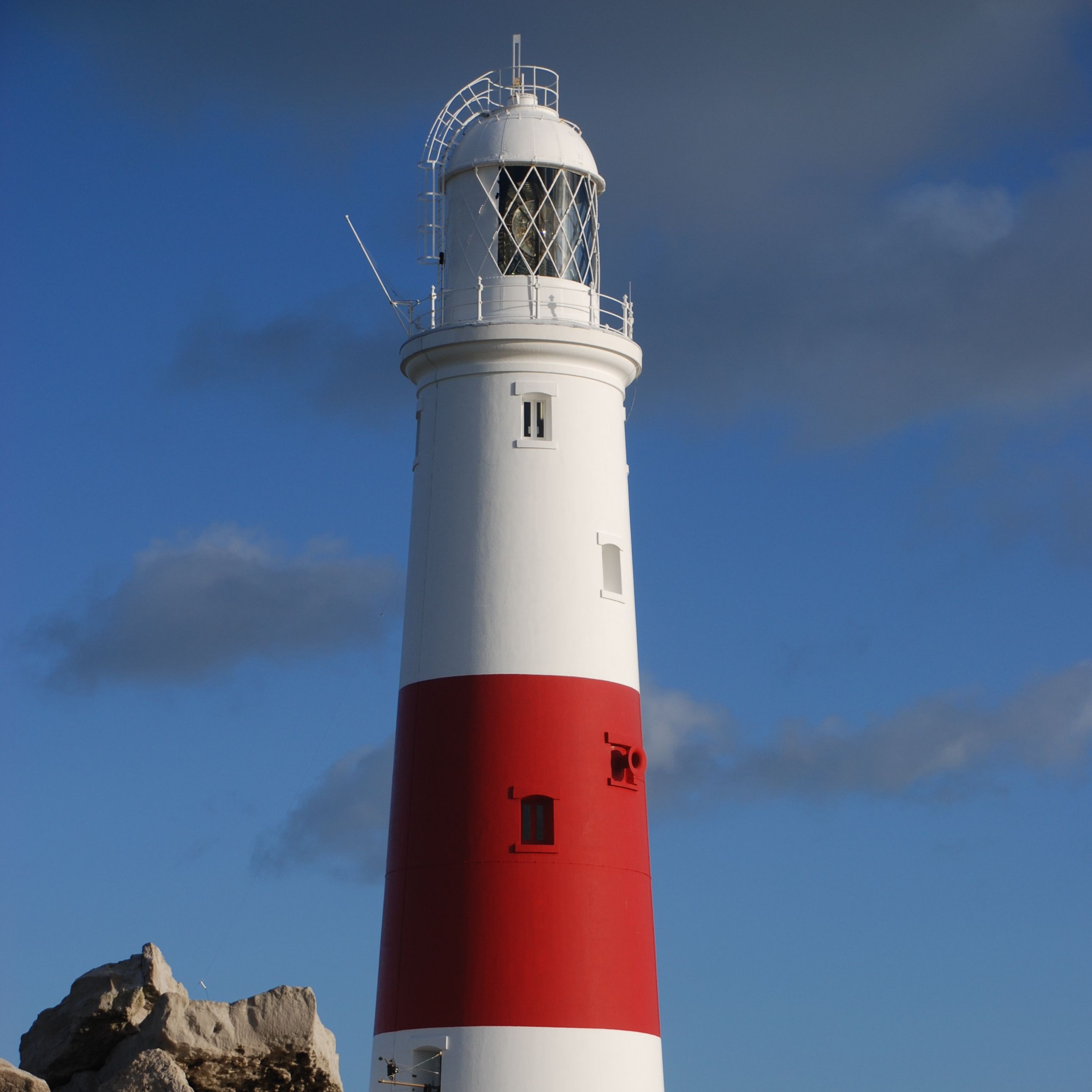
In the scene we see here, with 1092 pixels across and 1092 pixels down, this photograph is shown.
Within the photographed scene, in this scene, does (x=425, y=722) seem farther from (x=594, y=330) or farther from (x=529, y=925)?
(x=594, y=330)

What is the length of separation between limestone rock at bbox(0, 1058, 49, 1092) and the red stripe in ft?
28.5

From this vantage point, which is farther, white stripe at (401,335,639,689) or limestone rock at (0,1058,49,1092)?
white stripe at (401,335,639,689)

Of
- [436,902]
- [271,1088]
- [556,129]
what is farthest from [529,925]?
[556,129]

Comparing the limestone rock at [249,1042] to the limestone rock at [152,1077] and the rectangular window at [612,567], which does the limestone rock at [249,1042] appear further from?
the rectangular window at [612,567]

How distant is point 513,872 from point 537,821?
2.36 ft

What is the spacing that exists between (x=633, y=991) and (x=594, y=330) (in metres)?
8.49

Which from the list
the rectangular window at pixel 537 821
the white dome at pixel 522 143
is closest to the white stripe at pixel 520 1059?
the rectangular window at pixel 537 821

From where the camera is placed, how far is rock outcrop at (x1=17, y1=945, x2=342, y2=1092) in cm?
1595

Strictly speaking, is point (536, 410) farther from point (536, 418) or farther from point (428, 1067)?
point (428, 1067)

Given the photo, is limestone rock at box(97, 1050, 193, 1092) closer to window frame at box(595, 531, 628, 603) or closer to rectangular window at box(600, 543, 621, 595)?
window frame at box(595, 531, 628, 603)

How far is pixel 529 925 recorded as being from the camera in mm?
22516

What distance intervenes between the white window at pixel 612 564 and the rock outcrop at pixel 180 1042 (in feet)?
28.9

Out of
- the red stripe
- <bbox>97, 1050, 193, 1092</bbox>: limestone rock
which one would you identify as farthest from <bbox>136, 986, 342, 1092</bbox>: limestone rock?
the red stripe

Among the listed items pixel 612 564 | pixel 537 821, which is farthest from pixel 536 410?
pixel 537 821
